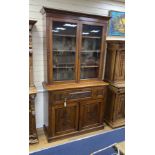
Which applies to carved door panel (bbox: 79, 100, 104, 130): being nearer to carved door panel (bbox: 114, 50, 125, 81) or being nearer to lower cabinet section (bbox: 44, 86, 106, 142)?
lower cabinet section (bbox: 44, 86, 106, 142)

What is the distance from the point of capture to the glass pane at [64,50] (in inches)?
105

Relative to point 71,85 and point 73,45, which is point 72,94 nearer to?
point 71,85

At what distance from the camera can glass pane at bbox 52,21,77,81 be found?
2.66m

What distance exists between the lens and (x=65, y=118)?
2.74m

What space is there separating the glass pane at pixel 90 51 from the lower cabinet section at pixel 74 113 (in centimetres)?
38

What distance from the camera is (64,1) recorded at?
9.11 feet

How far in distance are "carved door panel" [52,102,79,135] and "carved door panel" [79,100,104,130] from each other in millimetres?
118

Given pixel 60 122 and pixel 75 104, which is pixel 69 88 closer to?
pixel 75 104

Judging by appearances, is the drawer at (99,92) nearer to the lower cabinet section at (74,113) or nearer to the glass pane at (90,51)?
the lower cabinet section at (74,113)

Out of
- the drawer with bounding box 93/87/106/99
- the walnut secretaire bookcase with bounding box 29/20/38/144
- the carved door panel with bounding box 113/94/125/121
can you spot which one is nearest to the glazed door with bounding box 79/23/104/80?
the drawer with bounding box 93/87/106/99
